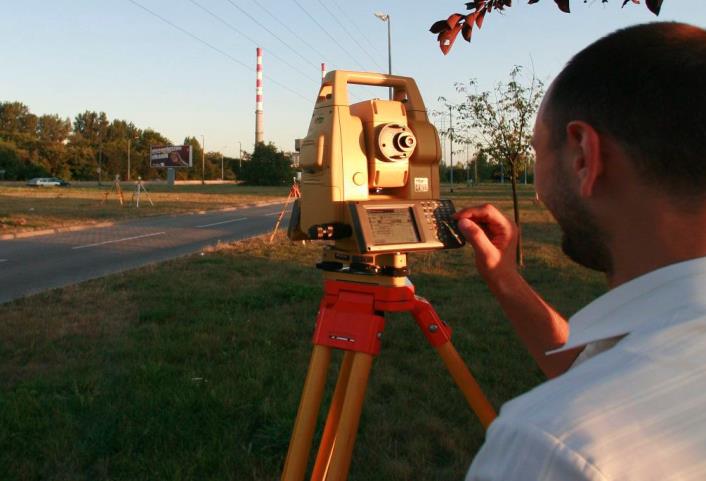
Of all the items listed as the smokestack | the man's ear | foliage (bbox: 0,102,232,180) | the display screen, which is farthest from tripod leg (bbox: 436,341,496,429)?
foliage (bbox: 0,102,232,180)

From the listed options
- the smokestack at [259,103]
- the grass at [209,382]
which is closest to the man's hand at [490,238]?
the grass at [209,382]

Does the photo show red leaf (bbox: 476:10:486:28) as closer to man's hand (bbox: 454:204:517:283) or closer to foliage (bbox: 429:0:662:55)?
foliage (bbox: 429:0:662:55)

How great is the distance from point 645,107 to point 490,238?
3.53ft

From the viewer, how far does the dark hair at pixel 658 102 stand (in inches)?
30.5

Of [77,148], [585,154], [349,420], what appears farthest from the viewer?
[77,148]

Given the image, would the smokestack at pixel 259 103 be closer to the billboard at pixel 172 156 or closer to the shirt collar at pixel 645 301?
the billboard at pixel 172 156

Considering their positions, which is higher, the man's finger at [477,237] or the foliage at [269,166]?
the foliage at [269,166]

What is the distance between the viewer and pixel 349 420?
2076 millimetres

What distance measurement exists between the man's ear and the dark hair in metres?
0.01

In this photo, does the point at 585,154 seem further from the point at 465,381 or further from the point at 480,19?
the point at 480,19

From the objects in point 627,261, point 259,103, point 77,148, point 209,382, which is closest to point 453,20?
point 627,261

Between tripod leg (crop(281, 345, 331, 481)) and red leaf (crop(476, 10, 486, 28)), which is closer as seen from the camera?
tripod leg (crop(281, 345, 331, 481))

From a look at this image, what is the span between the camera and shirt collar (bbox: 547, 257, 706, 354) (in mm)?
701

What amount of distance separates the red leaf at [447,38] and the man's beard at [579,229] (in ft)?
5.14
